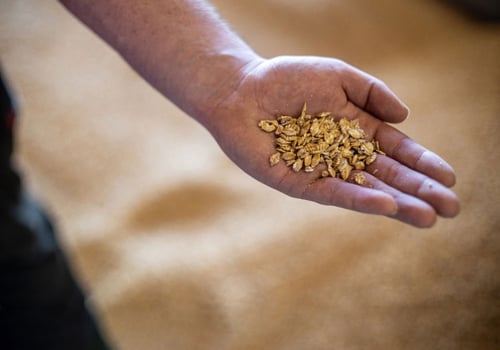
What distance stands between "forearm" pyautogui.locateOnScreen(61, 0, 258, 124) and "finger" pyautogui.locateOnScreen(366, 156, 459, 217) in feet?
1.03

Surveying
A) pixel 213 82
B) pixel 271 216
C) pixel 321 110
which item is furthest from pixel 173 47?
pixel 271 216

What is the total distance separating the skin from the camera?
0.79 metres

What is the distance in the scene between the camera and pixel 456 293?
1.04 meters

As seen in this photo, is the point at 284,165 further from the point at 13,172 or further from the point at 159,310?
the point at 159,310

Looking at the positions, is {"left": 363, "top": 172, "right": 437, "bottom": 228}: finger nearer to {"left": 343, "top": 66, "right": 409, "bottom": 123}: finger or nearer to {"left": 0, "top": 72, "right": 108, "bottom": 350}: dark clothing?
{"left": 343, "top": 66, "right": 409, "bottom": 123}: finger

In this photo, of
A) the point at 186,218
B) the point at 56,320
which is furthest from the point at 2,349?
the point at 186,218

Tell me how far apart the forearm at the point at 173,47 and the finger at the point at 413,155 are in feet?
0.96

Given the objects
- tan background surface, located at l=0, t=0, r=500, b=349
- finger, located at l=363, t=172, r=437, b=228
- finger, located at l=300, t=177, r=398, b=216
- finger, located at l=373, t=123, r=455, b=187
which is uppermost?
finger, located at l=373, t=123, r=455, b=187

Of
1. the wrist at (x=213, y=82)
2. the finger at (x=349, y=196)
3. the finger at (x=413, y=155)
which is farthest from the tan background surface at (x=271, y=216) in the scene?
the wrist at (x=213, y=82)

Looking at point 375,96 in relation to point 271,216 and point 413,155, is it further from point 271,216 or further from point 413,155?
point 271,216

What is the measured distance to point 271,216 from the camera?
1357 millimetres

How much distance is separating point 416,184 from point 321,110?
0.24 m

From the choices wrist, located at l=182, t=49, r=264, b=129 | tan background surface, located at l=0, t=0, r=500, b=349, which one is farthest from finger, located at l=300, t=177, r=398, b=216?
tan background surface, located at l=0, t=0, r=500, b=349

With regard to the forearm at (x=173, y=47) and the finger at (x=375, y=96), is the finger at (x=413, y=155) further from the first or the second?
the forearm at (x=173, y=47)
